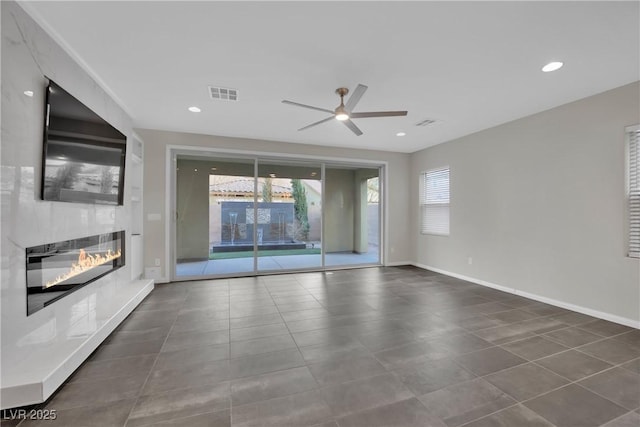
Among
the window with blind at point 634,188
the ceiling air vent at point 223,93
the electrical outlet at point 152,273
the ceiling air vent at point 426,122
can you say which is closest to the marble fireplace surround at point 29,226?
the ceiling air vent at point 223,93

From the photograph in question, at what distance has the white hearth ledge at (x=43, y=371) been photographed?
1686 millimetres

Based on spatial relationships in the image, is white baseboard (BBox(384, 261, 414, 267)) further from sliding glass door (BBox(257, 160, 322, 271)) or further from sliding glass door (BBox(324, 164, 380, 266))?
sliding glass door (BBox(257, 160, 322, 271))

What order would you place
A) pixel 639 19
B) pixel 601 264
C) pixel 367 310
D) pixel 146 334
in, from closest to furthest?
pixel 639 19 < pixel 146 334 < pixel 601 264 < pixel 367 310

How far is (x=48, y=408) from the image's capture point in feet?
5.90

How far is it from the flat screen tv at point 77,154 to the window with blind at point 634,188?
5834 mm

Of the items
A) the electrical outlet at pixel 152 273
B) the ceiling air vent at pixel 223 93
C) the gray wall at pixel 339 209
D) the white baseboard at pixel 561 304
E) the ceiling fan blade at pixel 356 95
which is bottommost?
the white baseboard at pixel 561 304

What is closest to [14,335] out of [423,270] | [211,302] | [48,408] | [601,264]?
[48,408]

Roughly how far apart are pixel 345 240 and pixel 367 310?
298cm

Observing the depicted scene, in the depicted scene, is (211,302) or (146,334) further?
(211,302)

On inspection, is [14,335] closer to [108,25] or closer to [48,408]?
[48,408]

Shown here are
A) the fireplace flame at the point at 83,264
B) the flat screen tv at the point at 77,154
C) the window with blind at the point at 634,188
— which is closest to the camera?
the flat screen tv at the point at 77,154

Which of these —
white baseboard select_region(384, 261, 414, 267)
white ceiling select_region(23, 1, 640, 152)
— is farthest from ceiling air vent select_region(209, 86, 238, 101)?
white baseboard select_region(384, 261, 414, 267)

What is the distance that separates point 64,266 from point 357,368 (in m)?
2.72

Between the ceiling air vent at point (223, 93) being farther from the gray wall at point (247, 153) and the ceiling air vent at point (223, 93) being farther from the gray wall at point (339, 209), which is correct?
the gray wall at point (339, 209)
